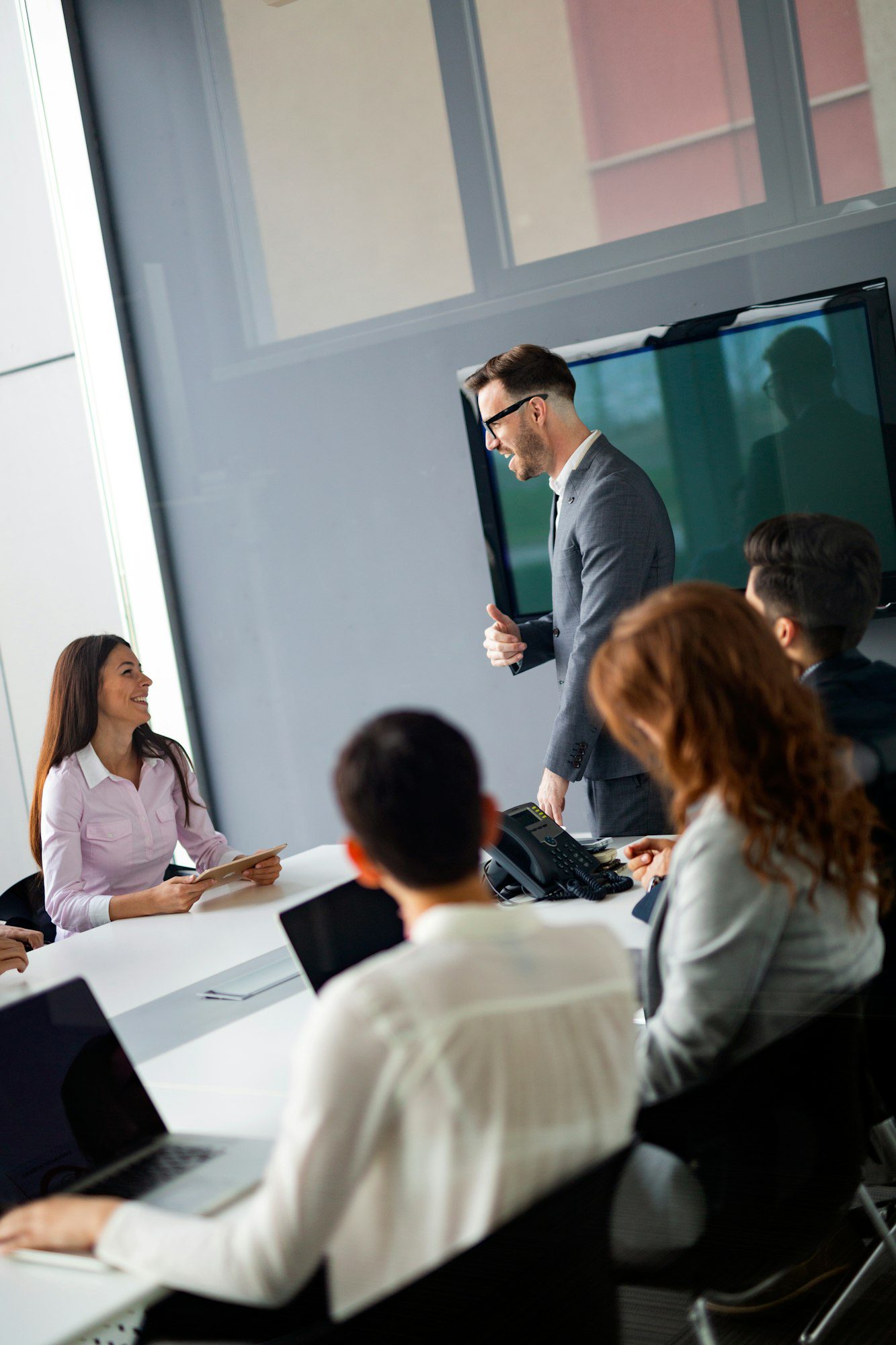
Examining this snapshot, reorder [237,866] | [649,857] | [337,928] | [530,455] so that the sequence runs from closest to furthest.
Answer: [337,928]
[649,857]
[530,455]
[237,866]

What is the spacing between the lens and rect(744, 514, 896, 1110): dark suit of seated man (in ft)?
4.98

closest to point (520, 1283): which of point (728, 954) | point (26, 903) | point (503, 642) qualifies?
point (728, 954)

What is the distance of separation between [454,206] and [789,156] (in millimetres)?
616

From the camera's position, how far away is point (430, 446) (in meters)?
2.42

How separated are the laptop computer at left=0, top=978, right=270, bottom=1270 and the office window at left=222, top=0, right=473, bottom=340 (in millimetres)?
1418

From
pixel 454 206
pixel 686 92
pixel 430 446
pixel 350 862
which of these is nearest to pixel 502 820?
pixel 430 446

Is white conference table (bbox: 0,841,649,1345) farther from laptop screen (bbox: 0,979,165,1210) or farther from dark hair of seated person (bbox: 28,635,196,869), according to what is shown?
dark hair of seated person (bbox: 28,635,196,869)

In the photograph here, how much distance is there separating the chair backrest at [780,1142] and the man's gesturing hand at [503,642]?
3.12ft

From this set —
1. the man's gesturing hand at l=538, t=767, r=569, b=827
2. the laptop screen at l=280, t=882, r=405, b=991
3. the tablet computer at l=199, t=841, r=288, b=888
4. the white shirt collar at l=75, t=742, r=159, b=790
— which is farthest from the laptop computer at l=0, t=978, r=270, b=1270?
the white shirt collar at l=75, t=742, r=159, b=790

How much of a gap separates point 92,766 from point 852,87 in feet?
7.02

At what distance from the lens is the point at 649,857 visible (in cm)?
199

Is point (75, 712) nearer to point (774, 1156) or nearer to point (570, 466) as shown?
point (570, 466)

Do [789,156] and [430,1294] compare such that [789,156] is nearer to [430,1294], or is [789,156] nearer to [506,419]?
[506,419]

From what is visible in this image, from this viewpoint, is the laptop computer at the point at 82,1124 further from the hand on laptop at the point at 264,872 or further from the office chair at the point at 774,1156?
the hand on laptop at the point at 264,872
